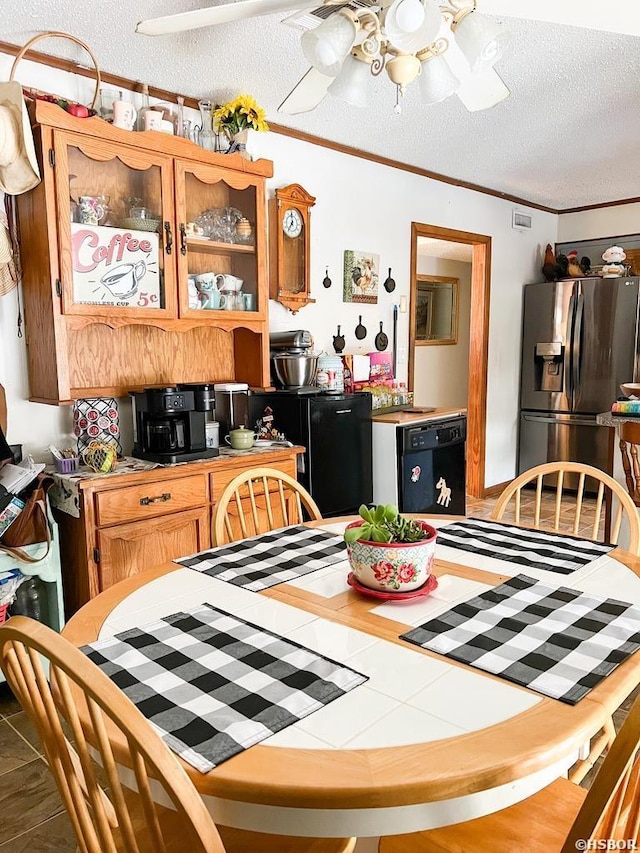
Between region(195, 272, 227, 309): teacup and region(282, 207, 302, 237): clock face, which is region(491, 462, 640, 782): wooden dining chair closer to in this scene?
region(195, 272, 227, 309): teacup

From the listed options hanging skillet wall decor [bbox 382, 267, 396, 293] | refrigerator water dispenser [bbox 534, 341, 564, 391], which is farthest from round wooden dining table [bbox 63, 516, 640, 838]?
refrigerator water dispenser [bbox 534, 341, 564, 391]

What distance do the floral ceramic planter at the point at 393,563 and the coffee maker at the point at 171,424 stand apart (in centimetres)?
152

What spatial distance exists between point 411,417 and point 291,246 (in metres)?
1.18

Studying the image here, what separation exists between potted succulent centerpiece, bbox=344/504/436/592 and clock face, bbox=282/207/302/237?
246cm

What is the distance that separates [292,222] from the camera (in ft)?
11.5

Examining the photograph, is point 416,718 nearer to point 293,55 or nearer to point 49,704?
point 49,704

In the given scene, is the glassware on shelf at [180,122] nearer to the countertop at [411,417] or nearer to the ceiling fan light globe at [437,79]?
the ceiling fan light globe at [437,79]

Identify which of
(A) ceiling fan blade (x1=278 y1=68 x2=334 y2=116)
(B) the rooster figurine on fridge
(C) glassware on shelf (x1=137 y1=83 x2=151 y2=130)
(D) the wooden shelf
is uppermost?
(C) glassware on shelf (x1=137 y1=83 x2=151 y2=130)

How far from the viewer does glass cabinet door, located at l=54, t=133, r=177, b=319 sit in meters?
2.47

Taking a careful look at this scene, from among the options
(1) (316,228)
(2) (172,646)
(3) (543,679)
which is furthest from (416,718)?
(1) (316,228)

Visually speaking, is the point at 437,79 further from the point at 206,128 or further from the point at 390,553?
the point at 206,128

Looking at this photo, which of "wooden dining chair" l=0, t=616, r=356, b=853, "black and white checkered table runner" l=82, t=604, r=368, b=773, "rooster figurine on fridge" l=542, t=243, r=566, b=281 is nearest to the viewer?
"wooden dining chair" l=0, t=616, r=356, b=853

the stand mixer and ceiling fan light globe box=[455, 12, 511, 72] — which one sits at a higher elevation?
ceiling fan light globe box=[455, 12, 511, 72]

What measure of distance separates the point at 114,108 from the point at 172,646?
7.57ft
